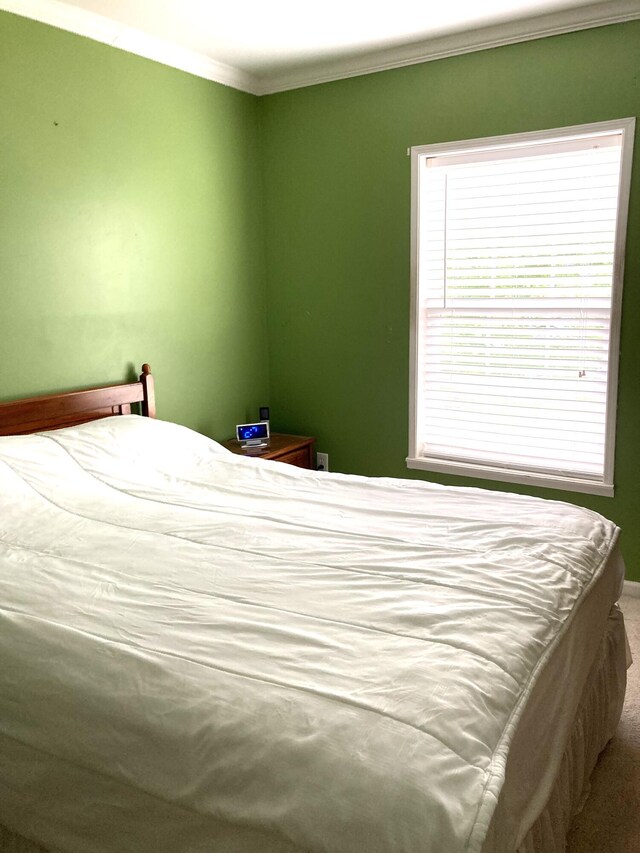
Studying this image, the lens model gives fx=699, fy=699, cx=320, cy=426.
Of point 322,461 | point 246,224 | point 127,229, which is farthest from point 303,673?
point 246,224

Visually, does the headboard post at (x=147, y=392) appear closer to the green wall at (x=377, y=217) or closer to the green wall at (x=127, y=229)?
the green wall at (x=127, y=229)

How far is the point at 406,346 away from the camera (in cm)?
363

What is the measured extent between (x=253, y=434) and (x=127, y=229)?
1182mm

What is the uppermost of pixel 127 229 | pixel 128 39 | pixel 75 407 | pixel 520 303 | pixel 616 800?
pixel 128 39

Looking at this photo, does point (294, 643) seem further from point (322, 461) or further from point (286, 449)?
point (322, 461)

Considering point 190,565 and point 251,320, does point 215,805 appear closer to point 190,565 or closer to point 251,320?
point 190,565

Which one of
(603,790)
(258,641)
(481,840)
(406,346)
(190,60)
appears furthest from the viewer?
(406,346)

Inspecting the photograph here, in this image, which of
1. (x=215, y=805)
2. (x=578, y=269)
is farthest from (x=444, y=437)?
(x=215, y=805)

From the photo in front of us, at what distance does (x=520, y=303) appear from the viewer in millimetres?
3330

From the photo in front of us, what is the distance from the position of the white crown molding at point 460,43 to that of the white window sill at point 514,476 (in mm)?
1952

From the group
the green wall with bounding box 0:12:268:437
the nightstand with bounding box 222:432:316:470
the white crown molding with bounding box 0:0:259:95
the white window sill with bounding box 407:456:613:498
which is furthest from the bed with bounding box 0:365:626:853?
the white crown molding with bounding box 0:0:259:95

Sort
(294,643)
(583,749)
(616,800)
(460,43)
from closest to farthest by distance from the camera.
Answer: (294,643), (583,749), (616,800), (460,43)

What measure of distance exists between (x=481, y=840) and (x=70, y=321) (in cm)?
260

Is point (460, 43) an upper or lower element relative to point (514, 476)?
upper
